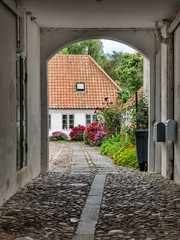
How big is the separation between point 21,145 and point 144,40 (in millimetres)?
4051

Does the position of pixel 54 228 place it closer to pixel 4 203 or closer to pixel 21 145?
pixel 4 203

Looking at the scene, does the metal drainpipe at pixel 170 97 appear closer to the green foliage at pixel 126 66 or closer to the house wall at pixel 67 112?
the green foliage at pixel 126 66

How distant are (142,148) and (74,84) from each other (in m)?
18.3

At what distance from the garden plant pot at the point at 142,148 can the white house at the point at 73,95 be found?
1703cm

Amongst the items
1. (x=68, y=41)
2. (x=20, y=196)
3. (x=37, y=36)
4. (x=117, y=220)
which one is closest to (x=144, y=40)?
(x=68, y=41)

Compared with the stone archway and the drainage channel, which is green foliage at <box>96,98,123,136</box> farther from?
the drainage channel

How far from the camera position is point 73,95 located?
2752cm

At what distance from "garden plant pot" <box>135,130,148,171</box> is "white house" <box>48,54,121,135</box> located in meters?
17.0

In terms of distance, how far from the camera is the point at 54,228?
4516 mm

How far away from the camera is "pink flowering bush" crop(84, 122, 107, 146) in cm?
1941

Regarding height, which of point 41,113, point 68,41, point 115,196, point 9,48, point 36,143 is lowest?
point 115,196

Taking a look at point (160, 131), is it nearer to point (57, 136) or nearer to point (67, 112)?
point (57, 136)

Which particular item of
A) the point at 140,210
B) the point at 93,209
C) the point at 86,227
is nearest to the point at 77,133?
the point at 93,209

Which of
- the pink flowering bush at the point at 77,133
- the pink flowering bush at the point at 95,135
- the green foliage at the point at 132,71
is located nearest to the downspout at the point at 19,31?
the pink flowering bush at the point at 95,135
